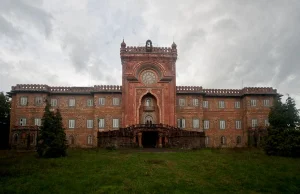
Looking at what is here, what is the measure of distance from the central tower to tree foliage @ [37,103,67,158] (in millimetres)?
18988

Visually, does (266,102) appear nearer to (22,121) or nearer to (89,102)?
(89,102)

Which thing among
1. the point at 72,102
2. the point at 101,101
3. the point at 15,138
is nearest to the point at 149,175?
the point at 101,101

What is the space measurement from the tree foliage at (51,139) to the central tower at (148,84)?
19.0 meters

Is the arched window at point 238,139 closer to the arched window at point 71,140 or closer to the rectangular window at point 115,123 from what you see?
the rectangular window at point 115,123

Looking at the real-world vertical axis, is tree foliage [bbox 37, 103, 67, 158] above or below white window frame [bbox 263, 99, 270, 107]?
below

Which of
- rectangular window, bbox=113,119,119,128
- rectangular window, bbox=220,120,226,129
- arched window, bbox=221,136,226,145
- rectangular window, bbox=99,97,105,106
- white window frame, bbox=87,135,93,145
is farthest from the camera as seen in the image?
rectangular window, bbox=220,120,226,129

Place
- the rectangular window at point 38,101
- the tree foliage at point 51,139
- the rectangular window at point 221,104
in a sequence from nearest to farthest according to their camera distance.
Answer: the tree foliage at point 51,139 → the rectangular window at point 38,101 → the rectangular window at point 221,104

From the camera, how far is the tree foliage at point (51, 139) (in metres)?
28.1

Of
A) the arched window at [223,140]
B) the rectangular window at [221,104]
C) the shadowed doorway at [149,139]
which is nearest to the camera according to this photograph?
the shadowed doorway at [149,139]

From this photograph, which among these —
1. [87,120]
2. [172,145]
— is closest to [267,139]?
[172,145]

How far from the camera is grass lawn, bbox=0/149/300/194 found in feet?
62.1

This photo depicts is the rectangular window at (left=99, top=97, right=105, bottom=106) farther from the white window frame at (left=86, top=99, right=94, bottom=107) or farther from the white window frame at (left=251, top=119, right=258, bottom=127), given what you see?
the white window frame at (left=251, top=119, right=258, bottom=127)

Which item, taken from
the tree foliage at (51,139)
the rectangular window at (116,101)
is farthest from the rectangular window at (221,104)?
the tree foliage at (51,139)

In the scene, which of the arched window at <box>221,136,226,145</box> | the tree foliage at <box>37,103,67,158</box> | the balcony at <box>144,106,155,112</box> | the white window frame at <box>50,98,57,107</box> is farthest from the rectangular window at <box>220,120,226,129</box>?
the tree foliage at <box>37,103,67,158</box>
